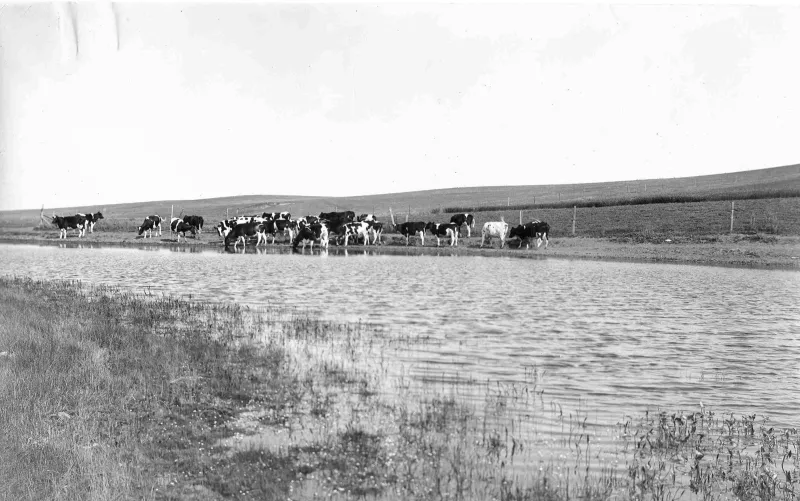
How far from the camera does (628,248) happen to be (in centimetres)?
4475

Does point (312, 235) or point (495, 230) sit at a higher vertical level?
point (495, 230)

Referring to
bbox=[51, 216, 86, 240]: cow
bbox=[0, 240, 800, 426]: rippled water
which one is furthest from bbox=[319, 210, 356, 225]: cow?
bbox=[51, 216, 86, 240]: cow

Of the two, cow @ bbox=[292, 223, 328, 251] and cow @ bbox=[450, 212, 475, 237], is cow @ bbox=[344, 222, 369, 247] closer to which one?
cow @ bbox=[292, 223, 328, 251]

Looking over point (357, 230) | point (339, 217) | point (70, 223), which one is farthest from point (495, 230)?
point (70, 223)

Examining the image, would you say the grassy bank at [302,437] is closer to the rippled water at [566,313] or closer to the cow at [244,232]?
the rippled water at [566,313]

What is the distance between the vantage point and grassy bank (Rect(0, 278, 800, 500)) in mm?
7582

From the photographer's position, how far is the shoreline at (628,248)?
37875mm

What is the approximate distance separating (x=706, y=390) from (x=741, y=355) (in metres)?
3.12

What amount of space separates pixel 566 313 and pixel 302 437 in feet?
40.0

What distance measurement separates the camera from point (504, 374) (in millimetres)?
12531

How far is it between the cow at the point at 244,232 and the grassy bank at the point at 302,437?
1588 inches

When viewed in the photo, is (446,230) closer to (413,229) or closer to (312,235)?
(413,229)

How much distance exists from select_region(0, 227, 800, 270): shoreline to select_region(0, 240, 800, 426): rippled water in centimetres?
359

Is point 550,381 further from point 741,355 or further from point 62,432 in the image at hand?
point 62,432
